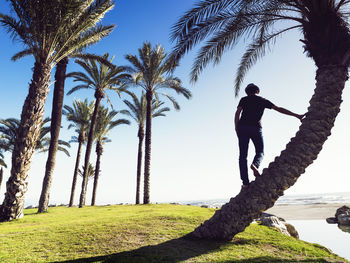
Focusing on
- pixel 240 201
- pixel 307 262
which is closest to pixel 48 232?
pixel 240 201

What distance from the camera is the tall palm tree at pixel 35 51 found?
27.9 ft

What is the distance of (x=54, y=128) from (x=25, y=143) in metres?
4.47

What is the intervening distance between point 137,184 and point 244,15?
16405 mm

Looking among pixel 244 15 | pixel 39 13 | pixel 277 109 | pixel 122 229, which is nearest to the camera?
pixel 277 109

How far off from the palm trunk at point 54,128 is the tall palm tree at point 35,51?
137 inches

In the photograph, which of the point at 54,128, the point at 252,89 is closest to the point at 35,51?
the point at 54,128

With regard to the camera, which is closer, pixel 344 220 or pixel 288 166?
pixel 288 166

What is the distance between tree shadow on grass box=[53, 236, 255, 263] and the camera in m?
3.40

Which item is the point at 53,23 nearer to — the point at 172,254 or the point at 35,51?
the point at 35,51

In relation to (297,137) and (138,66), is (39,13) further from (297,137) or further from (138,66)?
(297,137)

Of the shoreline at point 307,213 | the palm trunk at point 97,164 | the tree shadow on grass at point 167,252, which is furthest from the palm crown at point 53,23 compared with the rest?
the shoreline at point 307,213

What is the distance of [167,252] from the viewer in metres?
3.75

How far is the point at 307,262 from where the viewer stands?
3594 mm

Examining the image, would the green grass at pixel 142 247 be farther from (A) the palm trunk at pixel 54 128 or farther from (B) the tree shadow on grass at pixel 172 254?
(A) the palm trunk at pixel 54 128
